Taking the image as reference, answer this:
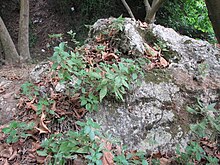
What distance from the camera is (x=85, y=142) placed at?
5.08 feet

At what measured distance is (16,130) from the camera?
191cm

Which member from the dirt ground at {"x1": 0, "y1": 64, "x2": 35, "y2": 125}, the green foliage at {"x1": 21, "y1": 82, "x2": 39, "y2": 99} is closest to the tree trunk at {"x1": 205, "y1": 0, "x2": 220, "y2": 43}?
the green foliage at {"x1": 21, "y1": 82, "x2": 39, "y2": 99}

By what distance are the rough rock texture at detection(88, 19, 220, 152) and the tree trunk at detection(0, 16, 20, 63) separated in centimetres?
275

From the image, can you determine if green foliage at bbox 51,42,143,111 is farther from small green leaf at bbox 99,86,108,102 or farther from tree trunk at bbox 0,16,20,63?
tree trunk at bbox 0,16,20,63

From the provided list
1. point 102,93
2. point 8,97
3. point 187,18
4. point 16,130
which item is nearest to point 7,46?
point 8,97

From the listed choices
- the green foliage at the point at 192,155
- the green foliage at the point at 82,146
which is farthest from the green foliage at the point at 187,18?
the green foliage at the point at 82,146

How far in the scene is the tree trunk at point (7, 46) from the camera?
15.0 ft

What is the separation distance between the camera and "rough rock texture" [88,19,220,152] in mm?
2002

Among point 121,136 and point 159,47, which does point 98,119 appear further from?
point 159,47

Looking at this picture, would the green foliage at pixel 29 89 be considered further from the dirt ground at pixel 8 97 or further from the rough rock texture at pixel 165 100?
the rough rock texture at pixel 165 100

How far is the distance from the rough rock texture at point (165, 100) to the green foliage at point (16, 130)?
0.45 metres

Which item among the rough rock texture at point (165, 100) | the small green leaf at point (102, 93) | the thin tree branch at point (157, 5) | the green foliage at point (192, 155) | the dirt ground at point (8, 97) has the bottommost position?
the green foliage at point (192, 155)

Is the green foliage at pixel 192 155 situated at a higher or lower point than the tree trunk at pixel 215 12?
lower

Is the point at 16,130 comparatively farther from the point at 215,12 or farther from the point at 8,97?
the point at 215,12
